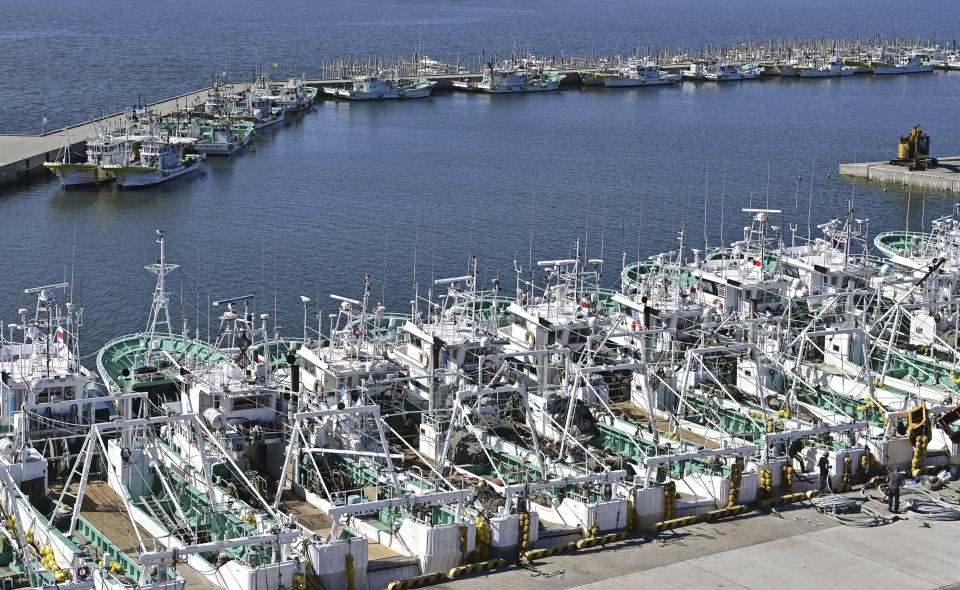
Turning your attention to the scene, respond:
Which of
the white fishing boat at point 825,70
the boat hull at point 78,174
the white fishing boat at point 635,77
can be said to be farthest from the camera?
the white fishing boat at point 825,70

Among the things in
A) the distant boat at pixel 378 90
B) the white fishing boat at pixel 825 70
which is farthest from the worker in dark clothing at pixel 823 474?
the white fishing boat at pixel 825 70

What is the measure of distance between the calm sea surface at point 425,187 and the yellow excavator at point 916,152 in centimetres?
516

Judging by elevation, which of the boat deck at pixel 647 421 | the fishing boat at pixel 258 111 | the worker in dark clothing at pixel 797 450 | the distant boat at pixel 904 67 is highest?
the distant boat at pixel 904 67

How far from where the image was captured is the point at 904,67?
6747 inches

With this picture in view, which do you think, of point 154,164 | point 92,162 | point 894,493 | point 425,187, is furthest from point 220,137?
point 894,493

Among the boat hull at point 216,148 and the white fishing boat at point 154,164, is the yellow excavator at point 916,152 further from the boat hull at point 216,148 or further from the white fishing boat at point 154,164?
the white fishing boat at point 154,164

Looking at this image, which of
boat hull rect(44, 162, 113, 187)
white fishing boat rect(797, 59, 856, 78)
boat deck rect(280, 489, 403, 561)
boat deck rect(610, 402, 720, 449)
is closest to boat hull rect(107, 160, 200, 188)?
boat hull rect(44, 162, 113, 187)

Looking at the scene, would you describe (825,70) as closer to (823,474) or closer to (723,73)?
(723,73)

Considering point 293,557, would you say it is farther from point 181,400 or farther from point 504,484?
point 181,400

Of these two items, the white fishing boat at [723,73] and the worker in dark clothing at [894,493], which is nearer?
the worker in dark clothing at [894,493]

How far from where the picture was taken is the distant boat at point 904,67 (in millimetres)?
170125

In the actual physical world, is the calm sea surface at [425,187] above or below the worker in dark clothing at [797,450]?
above

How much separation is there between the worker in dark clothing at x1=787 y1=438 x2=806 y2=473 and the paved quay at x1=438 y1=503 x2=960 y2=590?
264 cm

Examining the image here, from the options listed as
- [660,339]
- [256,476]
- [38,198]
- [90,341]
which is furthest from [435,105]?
[256,476]
